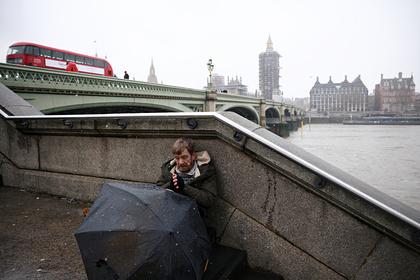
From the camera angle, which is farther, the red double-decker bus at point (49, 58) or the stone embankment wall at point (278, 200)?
the red double-decker bus at point (49, 58)

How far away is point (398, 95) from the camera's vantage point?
383 feet

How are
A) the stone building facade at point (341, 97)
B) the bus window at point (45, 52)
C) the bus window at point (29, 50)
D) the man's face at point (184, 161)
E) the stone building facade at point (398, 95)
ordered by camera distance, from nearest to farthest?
1. the man's face at point (184, 161)
2. the bus window at point (29, 50)
3. the bus window at point (45, 52)
4. the stone building facade at point (398, 95)
5. the stone building facade at point (341, 97)

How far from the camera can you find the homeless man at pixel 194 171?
2207mm

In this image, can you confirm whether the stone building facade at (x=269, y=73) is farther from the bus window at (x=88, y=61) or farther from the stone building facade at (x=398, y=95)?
the bus window at (x=88, y=61)

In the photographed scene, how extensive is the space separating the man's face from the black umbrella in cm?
57

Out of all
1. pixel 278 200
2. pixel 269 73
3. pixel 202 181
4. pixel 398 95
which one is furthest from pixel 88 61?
pixel 269 73

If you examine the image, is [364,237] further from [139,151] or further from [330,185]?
[139,151]

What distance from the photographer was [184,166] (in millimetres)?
2393

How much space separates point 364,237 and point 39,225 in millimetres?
3228

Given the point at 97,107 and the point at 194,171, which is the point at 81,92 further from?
the point at 194,171

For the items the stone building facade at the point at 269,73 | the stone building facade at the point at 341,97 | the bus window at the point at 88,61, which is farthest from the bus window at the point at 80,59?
the stone building facade at the point at 269,73

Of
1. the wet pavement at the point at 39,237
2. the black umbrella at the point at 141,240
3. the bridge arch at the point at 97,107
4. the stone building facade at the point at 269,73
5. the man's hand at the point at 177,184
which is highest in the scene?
the stone building facade at the point at 269,73

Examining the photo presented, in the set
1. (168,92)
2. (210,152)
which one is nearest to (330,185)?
(210,152)

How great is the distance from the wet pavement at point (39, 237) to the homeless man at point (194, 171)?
1073mm
